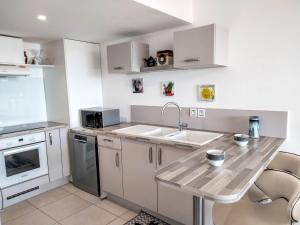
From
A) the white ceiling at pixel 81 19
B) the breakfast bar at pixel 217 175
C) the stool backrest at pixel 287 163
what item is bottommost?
the stool backrest at pixel 287 163

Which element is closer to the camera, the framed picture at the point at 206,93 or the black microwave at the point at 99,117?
the framed picture at the point at 206,93

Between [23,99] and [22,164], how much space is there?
1.03 meters

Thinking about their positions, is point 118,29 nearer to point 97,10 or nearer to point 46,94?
point 97,10

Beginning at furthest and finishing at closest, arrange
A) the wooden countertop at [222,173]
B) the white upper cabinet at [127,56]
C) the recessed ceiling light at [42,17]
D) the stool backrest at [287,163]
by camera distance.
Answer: the white upper cabinet at [127,56]
the recessed ceiling light at [42,17]
the stool backrest at [287,163]
the wooden countertop at [222,173]

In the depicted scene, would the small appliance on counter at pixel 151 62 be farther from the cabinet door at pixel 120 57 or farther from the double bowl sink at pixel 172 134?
the double bowl sink at pixel 172 134

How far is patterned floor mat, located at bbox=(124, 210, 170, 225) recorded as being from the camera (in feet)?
7.74

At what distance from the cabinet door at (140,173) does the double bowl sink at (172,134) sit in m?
0.14

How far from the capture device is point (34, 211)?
8.87 feet

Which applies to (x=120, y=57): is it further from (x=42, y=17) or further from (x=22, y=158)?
(x=22, y=158)

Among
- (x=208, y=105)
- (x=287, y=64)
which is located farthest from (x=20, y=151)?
(x=287, y=64)

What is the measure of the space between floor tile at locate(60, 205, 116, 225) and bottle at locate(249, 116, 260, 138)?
1753 millimetres

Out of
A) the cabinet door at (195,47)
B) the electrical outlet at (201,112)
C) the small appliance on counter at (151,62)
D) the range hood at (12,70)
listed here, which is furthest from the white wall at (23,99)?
the electrical outlet at (201,112)

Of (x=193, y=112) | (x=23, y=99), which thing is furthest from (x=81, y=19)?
(x=23, y=99)

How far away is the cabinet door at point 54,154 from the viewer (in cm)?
307
